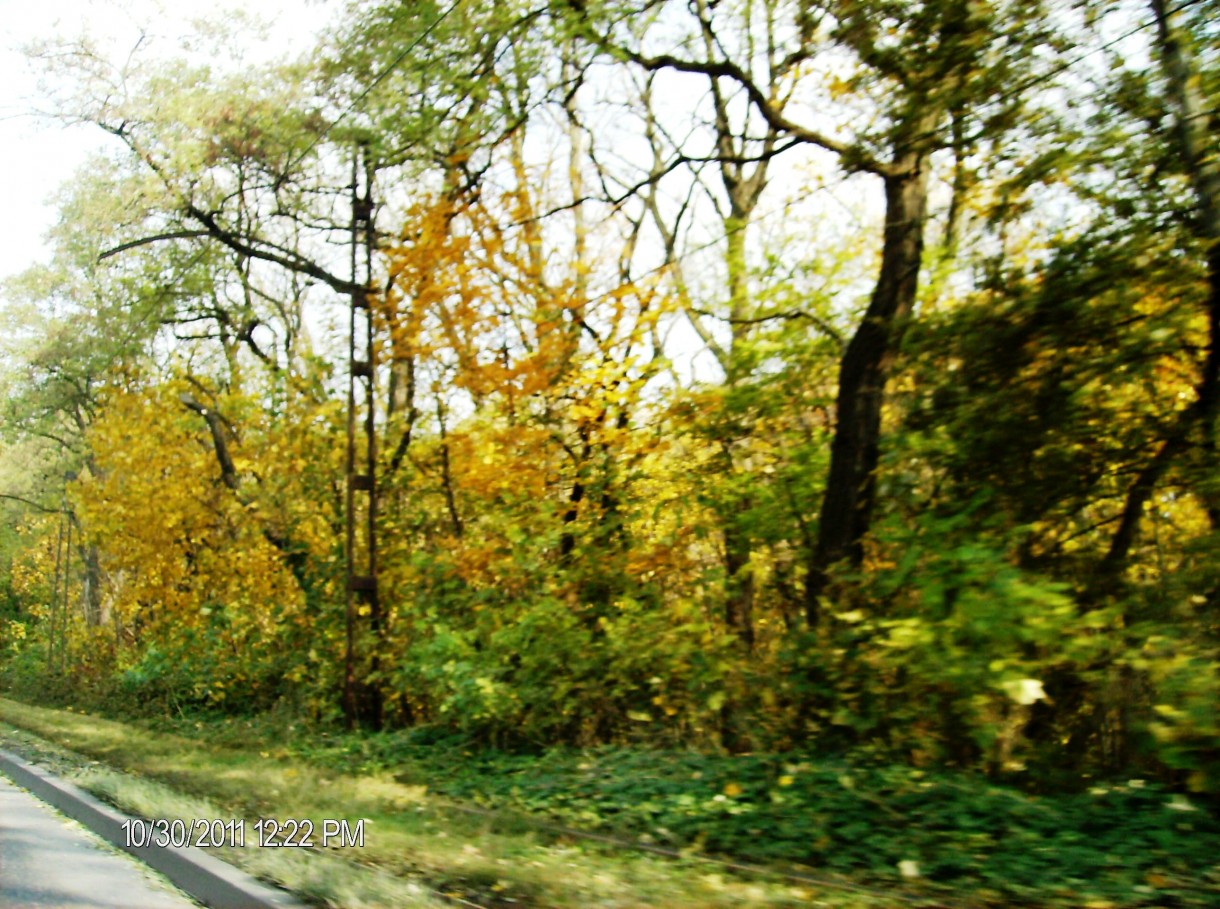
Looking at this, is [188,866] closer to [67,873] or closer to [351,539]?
[67,873]

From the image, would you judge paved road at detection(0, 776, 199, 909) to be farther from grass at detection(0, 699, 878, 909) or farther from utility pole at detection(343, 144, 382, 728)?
utility pole at detection(343, 144, 382, 728)

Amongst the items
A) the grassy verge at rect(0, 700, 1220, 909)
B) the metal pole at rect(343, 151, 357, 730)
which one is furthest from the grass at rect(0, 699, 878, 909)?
the metal pole at rect(343, 151, 357, 730)

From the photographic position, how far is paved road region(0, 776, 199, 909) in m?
6.57

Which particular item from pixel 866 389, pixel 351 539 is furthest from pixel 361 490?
pixel 866 389

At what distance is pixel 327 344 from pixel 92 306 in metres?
6.86

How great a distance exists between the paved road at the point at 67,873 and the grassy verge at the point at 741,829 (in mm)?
613

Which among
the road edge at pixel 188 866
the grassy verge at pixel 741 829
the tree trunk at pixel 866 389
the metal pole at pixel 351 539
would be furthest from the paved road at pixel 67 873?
the tree trunk at pixel 866 389

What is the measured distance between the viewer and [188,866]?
701 centimetres

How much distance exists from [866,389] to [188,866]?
22.7ft

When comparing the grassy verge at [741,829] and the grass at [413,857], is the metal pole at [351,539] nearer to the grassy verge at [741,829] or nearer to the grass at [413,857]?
the grass at [413,857]

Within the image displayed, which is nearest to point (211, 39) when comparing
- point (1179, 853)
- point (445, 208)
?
point (445, 208)

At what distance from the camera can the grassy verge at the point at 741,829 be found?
5941 mm

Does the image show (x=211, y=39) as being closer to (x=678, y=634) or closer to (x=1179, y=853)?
(x=678, y=634)

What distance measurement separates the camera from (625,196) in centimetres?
1291
